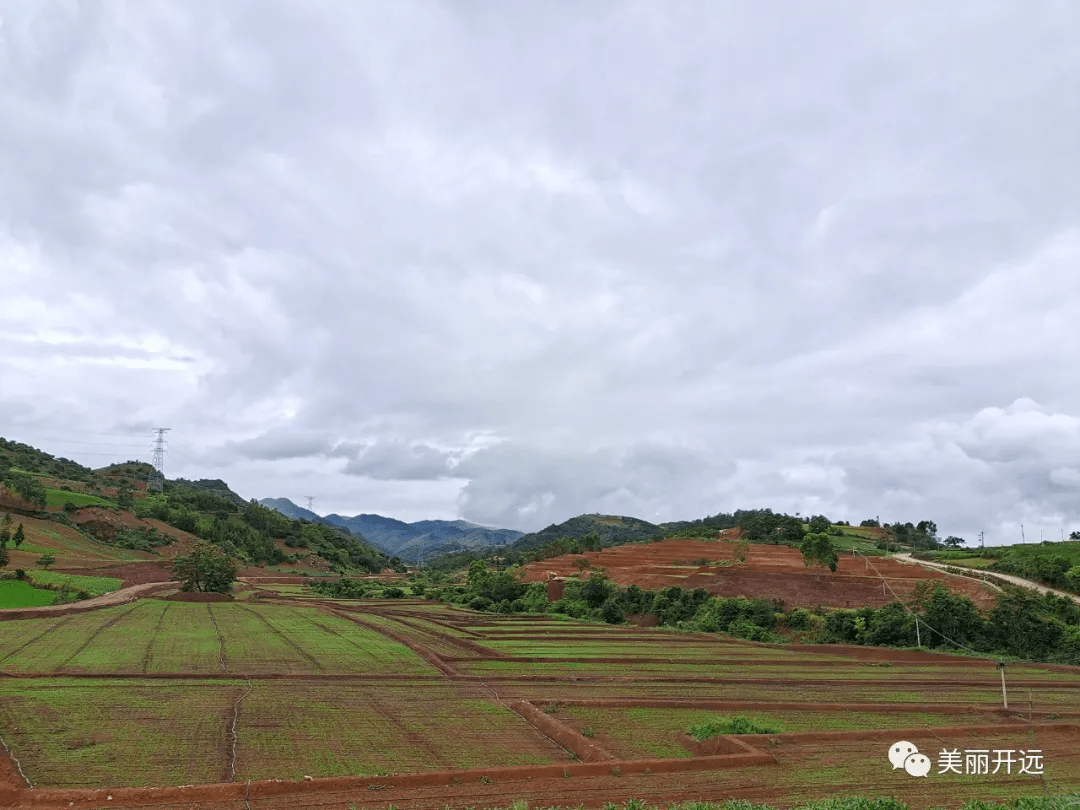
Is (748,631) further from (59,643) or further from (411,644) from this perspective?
(59,643)

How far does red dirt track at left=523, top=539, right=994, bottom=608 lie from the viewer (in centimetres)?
5362

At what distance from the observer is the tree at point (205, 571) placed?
183 ft

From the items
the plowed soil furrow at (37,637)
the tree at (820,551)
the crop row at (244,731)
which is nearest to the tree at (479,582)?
the tree at (820,551)

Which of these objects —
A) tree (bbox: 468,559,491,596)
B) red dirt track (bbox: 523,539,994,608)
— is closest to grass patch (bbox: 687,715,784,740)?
red dirt track (bbox: 523,539,994,608)

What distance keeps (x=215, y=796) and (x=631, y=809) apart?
7483 mm

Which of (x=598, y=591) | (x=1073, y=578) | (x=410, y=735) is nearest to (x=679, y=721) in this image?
(x=410, y=735)

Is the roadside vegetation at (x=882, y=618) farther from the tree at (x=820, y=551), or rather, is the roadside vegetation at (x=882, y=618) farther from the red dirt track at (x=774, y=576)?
the tree at (x=820, y=551)

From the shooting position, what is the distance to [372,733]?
17.6m

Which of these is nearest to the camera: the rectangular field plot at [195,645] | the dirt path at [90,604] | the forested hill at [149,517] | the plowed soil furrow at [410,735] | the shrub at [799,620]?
the plowed soil furrow at [410,735]

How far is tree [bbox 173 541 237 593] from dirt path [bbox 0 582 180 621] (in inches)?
131

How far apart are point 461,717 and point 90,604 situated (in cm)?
3726

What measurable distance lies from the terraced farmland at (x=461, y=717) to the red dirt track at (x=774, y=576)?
15.3m

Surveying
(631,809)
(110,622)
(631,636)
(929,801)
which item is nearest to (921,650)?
(631,636)

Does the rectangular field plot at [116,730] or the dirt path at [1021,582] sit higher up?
the dirt path at [1021,582]
